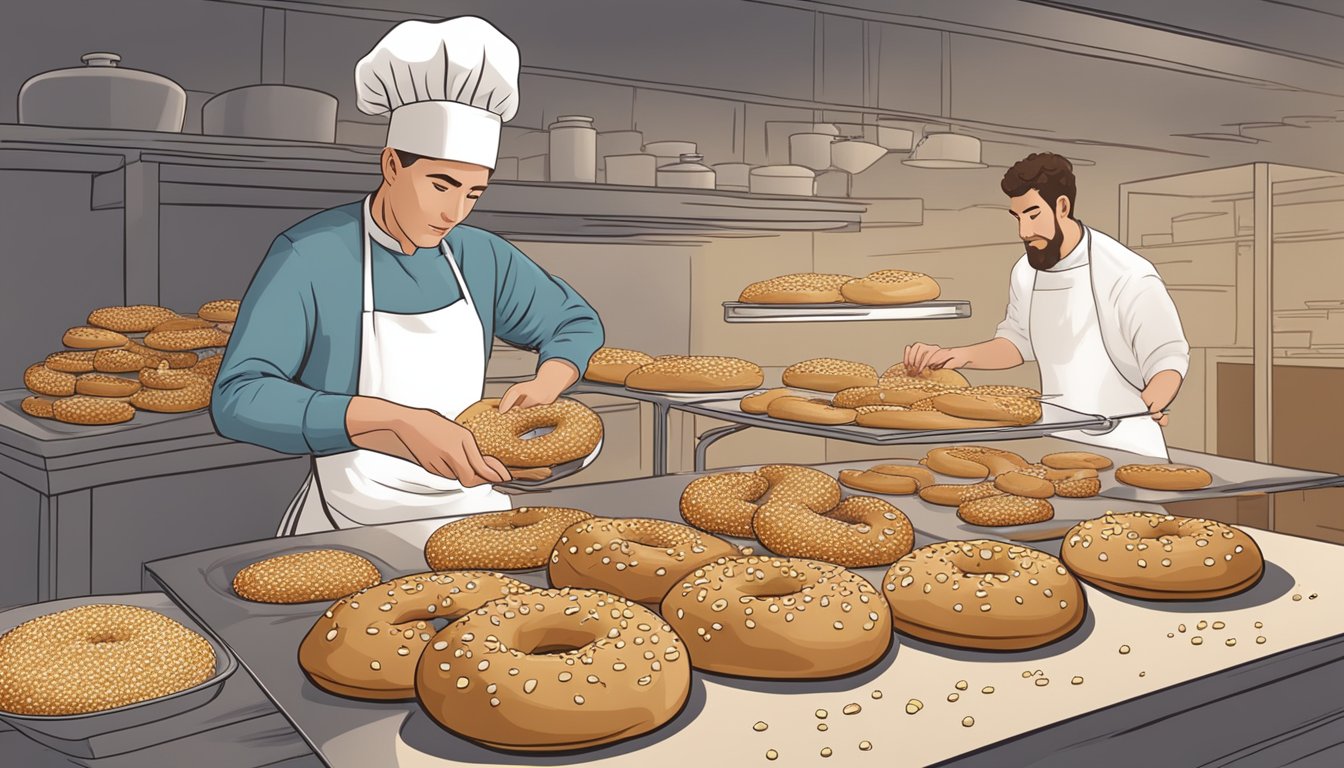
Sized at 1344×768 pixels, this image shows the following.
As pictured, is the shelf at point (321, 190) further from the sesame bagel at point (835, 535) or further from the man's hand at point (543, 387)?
the sesame bagel at point (835, 535)

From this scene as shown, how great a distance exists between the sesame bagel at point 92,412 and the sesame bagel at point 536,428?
899mm

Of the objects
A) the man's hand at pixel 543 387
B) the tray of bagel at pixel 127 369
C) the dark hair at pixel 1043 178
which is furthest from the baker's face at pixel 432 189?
the dark hair at pixel 1043 178

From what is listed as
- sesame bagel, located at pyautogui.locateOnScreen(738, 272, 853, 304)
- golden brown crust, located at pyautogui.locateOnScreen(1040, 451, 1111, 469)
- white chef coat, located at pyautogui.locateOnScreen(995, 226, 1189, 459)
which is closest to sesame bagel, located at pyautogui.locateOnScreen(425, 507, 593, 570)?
sesame bagel, located at pyautogui.locateOnScreen(738, 272, 853, 304)

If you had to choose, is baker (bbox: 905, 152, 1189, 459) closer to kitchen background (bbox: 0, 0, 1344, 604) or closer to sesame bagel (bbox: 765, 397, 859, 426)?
kitchen background (bbox: 0, 0, 1344, 604)

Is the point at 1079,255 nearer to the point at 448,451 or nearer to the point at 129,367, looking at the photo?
the point at 448,451

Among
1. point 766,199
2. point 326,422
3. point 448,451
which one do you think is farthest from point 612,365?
point 448,451

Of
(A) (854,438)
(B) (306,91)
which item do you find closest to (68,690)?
(A) (854,438)

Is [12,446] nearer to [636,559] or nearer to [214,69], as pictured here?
[214,69]

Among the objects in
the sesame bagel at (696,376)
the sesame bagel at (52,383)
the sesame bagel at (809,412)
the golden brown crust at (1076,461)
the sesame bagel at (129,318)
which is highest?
the sesame bagel at (129,318)

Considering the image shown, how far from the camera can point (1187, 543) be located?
4.27 ft

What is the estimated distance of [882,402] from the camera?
1789mm

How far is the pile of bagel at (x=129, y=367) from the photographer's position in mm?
2277

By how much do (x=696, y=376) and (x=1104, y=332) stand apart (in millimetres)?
A: 1441

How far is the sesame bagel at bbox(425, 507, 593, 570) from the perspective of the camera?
1.35 m
